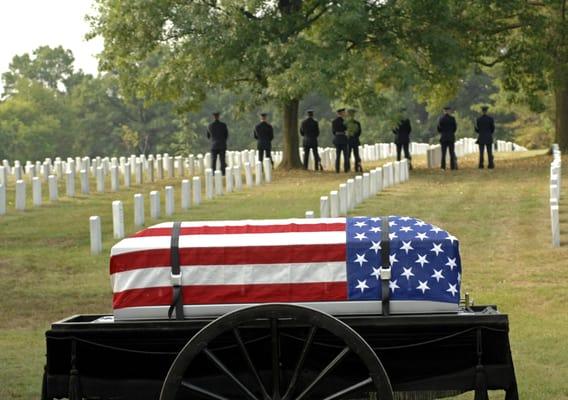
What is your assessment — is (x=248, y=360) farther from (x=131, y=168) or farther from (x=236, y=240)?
(x=131, y=168)

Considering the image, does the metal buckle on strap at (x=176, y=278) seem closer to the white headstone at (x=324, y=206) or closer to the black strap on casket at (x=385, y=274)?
the black strap on casket at (x=385, y=274)

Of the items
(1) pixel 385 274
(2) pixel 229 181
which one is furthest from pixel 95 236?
(2) pixel 229 181

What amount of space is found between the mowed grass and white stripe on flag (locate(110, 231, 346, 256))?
322 cm

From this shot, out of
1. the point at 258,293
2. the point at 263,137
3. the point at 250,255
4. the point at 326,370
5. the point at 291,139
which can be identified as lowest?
the point at 326,370

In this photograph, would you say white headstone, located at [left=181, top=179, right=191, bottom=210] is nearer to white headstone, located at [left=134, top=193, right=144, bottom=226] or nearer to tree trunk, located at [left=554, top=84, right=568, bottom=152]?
white headstone, located at [left=134, top=193, right=144, bottom=226]

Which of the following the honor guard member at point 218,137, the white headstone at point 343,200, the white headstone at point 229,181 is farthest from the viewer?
the honor guard member at point 218,137

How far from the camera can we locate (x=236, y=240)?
23.6 feet

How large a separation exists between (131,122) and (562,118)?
54.9 meters

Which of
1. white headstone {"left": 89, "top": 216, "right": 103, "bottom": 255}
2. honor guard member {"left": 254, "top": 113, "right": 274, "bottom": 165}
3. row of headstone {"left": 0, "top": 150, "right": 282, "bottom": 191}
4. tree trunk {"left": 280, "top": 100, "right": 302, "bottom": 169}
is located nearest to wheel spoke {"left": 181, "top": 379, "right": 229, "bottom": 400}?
white headstone {"left": 89, "top": 216, "right": 103, "bottom": 255}

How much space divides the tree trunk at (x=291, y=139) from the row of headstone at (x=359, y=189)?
23.5ft

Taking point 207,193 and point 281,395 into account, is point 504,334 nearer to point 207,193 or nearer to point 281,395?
point 281,395

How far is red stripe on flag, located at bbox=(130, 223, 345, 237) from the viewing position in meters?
7.28

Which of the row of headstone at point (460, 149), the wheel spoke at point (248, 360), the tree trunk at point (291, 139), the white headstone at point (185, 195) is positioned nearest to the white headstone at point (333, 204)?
the white headstone at point (185, 195)

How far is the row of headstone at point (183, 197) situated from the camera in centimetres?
2170
